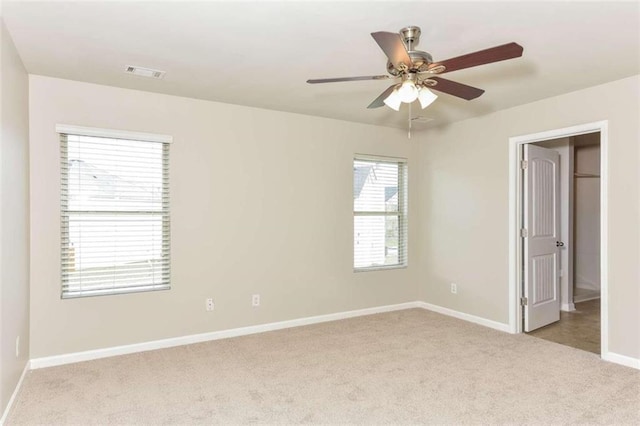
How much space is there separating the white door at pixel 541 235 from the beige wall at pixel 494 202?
231 millimetres

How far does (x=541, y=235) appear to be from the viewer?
15.5 ft

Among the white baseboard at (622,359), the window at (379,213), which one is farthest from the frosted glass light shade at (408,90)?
the white baseboard at (622,359)

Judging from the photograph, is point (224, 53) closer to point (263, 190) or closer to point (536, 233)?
point (263, 190)

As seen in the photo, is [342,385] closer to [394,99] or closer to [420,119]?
[394,99]

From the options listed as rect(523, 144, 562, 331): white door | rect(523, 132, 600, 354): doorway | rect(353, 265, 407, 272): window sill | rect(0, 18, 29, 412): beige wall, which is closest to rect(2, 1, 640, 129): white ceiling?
rect(0, 18, 29, 412): beige wall

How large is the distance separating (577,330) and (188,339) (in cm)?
419

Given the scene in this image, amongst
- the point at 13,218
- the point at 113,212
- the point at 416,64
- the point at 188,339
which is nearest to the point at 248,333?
→ the point at 188,339

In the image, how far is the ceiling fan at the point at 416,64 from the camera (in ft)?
6.59

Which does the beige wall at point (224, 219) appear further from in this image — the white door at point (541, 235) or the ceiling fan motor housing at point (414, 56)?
the ceiling fan motor housing at point (414, 56)

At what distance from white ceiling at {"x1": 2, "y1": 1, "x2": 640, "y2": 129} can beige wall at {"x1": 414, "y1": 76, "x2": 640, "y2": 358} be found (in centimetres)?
31

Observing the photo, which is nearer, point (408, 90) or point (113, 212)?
point (408, 90)

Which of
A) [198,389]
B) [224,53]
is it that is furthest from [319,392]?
[224,53]

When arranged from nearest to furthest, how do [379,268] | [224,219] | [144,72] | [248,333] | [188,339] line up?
[144,72], [188,339], [224,219], [248,333], [379,268]

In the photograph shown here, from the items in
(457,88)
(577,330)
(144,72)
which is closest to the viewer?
(457,88)
